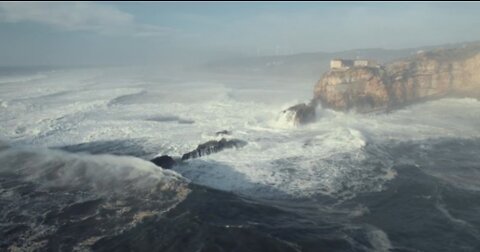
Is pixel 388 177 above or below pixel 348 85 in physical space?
below

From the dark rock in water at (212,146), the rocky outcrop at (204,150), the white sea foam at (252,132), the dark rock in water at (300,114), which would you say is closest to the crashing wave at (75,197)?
the rocky outcrop at (204,150)

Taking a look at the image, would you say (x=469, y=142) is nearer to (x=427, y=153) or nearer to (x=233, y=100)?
(x=427, y=153)

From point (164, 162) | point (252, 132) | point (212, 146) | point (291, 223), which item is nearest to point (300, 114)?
point (252, 132)

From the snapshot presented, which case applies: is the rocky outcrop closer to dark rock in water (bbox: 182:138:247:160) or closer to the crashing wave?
dark rock in water (bbox: 182:138:247:160)

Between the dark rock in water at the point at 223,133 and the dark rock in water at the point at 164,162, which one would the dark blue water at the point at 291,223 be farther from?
the dark rock in water at the point at 223,133

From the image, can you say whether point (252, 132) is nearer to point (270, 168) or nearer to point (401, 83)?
point (270, 168)

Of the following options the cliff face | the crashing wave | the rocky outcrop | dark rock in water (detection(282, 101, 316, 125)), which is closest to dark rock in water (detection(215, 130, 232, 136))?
the rocky outcrop

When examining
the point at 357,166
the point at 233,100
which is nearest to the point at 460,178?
the point at 357,166
